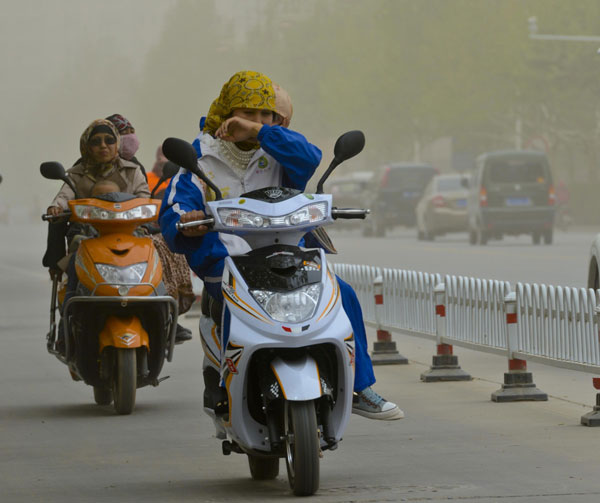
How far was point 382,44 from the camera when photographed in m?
81.0

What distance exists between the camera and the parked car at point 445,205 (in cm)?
4181

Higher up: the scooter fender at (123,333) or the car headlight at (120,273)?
the car headlight at (120,273)

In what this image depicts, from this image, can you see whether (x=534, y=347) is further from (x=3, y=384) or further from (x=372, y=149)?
(x=372, y=149)

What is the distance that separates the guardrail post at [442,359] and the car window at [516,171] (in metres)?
25.7

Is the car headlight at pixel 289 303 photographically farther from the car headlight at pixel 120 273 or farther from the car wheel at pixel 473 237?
the car wheel at pixel 473 237

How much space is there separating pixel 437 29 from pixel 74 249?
62.3 metres

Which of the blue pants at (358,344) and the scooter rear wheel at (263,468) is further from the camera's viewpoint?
the scooter rear wheel at (263,468)

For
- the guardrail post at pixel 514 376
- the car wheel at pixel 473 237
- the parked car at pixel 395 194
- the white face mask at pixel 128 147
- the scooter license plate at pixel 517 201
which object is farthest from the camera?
the parked car at pixel 395 194

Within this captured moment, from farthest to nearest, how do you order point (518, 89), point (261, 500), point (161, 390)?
point (518, 89) < point (161, 390) < point (261, 500)

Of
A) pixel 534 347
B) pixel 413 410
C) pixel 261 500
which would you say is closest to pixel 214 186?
pixel 261 500

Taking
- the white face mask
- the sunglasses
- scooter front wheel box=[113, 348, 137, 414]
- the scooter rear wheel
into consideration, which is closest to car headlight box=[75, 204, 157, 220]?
scooter front wheel box=[113, 348, 137, 414]

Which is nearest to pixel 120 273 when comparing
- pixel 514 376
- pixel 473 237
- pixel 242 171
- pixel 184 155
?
pixel 514 376

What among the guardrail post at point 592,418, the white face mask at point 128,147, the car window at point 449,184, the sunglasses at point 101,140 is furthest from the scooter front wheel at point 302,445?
the car window at point 449,184

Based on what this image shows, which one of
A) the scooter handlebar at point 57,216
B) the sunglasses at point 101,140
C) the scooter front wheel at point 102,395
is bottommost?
the scooter front wheel at point 102,395
